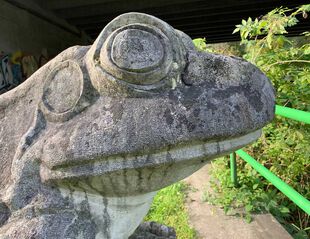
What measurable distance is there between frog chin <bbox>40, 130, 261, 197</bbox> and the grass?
1.74 m

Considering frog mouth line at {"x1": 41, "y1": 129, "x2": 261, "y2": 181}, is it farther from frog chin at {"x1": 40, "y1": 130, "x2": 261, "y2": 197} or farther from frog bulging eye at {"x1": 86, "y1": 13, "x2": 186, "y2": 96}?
frog bulging eye at {"x1": 86, "y1": 13, "x2": 186, "y2": 96}

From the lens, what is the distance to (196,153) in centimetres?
108

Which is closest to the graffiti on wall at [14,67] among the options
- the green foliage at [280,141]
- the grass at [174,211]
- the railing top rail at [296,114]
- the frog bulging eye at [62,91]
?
the grass at [174,211]

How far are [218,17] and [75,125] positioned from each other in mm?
7344

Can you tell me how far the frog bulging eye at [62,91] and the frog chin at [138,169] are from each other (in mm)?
174

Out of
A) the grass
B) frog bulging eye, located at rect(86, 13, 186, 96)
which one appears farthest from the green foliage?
frog bulging eye, located at rect(86, 13, 186, 96)

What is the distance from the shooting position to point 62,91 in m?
1.19

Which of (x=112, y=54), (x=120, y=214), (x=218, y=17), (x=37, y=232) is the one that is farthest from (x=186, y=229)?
(x=218, y=17)

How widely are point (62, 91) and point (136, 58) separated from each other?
29cm

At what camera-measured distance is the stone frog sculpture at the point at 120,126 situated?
1053mm

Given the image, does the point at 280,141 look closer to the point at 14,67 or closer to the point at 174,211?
the point at 174,211

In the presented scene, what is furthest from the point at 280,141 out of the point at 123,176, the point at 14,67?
the point at 14,67

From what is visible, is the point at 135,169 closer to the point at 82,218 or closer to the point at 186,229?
the point at 82,218

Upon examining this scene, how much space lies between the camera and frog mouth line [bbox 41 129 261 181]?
106cm
